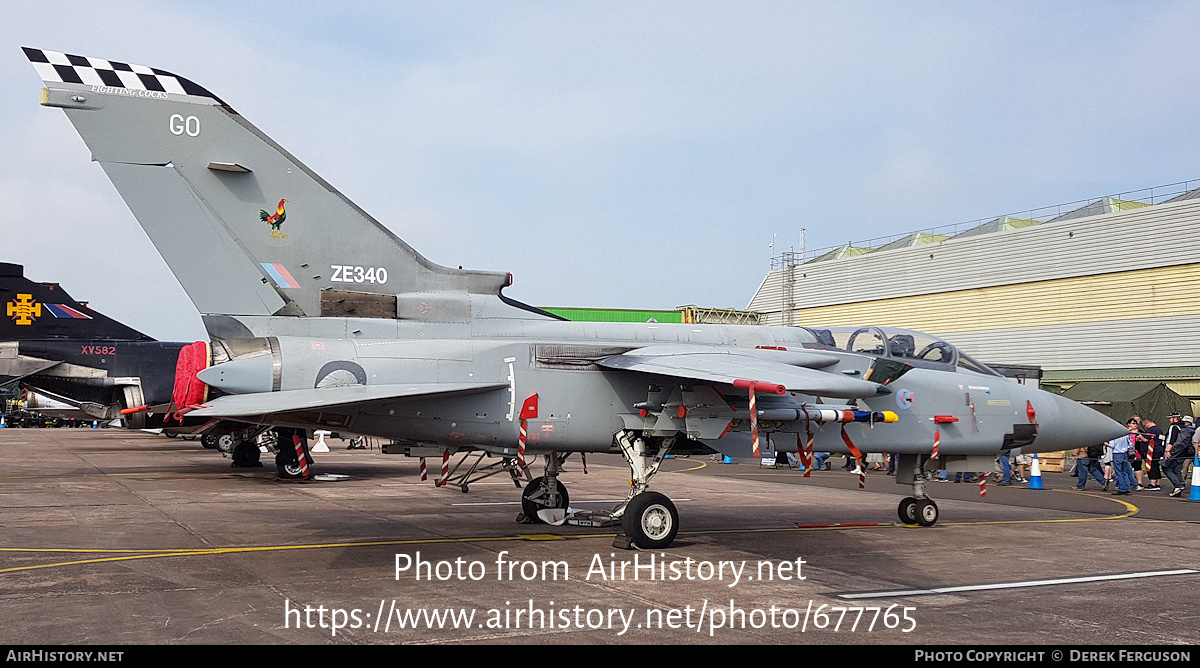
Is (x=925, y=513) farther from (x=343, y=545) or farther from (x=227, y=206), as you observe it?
(x=227, y=206)

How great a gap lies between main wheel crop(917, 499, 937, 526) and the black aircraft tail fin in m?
20.1

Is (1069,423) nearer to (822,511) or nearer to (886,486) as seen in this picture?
(822,511)

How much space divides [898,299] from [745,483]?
1970 cm

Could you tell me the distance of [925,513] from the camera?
43.2 ft

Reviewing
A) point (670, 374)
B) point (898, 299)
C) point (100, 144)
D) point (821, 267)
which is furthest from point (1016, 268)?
point (100, 144)

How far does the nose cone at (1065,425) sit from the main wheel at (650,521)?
19.2 feet

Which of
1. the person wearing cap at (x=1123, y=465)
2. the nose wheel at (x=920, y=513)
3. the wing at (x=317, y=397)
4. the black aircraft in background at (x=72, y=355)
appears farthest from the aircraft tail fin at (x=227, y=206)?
the person wearing cap at (x=1123, y=465)

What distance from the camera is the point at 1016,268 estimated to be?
34406 mm

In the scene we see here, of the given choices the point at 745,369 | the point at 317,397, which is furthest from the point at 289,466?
the point at 745,369

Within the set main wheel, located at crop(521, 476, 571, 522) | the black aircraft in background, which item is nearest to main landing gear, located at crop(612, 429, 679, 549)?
Result: main wheel, located at crop(521, 476, 571, 522)

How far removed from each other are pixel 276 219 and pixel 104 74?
7.50 feet

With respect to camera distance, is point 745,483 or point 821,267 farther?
point 821,267

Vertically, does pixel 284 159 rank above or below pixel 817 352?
above

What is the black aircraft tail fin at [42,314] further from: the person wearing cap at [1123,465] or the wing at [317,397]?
the person wearing cap at [1123,465]
